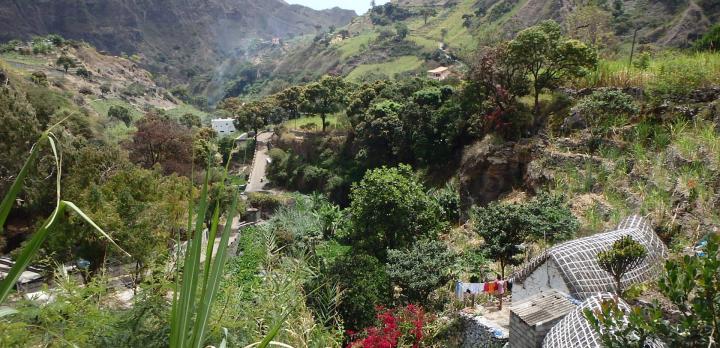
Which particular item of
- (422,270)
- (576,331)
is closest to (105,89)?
(422,270)

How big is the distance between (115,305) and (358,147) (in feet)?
78.9

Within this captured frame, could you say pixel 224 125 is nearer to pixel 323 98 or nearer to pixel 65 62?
pixel 323 98

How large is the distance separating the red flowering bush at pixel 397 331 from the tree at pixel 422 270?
1518 millimetres

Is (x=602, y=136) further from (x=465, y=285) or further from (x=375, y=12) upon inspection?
(x=375, y=12)

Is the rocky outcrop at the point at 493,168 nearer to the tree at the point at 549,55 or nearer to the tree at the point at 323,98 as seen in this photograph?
the tree at the point at 549,55

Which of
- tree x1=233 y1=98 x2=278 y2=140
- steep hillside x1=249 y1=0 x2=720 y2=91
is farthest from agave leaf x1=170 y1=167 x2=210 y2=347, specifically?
tree x1=233 y1=98 x2=278 y2=140

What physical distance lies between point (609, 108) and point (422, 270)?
792 centimetres

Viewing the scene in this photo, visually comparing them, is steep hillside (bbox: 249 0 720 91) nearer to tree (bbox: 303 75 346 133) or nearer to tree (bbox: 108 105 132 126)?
tree (bbox: 303 75 346 133)

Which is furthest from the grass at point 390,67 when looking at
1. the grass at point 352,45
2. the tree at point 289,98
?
the tree at point 289,98

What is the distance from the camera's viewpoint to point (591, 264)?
7.32 m

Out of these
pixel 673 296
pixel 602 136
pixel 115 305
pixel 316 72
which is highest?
pixel 673 296

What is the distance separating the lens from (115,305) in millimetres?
5570

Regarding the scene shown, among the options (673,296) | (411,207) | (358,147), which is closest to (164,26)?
(358,147)

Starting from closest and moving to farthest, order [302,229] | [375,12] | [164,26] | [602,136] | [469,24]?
1. [602,136]
2. [302,229]
3. [469,24]
4. [375,12]
5. [164,26]
